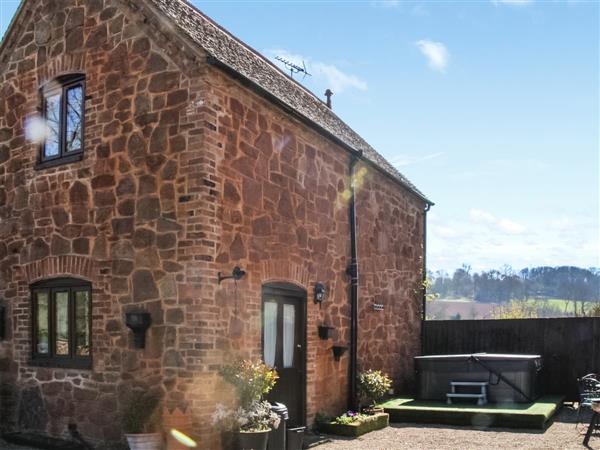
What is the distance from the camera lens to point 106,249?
9.27 m

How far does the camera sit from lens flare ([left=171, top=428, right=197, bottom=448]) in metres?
8.15

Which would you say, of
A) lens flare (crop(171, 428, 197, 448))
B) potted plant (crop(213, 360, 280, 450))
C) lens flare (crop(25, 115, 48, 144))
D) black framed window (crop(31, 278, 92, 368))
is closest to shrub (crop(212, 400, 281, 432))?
potted plant (crop(213, 360, 280, 450))

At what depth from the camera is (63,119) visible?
33.5 feet

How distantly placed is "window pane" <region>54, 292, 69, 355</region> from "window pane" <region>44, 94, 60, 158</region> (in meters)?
2.29

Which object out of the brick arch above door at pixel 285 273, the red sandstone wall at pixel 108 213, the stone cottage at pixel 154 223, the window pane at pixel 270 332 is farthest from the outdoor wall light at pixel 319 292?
the red sandstone wall at pixel 108 213

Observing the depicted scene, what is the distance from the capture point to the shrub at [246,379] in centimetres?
852

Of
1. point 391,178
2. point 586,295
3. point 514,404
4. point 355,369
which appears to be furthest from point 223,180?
point 586,295

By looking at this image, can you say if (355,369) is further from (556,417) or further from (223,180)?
(223,180)

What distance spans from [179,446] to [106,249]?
294cm

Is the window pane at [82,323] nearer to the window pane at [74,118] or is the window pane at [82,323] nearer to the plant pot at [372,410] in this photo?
the window pane at [74,118]

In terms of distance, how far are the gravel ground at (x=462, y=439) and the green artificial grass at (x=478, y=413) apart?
0.74 feet

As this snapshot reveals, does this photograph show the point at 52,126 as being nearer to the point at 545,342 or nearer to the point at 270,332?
the point at 270,332

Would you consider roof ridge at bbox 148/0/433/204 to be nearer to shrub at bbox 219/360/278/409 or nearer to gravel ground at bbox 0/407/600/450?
shrub at bbox 219/360/278/409

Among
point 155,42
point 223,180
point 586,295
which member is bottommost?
point 586,295
